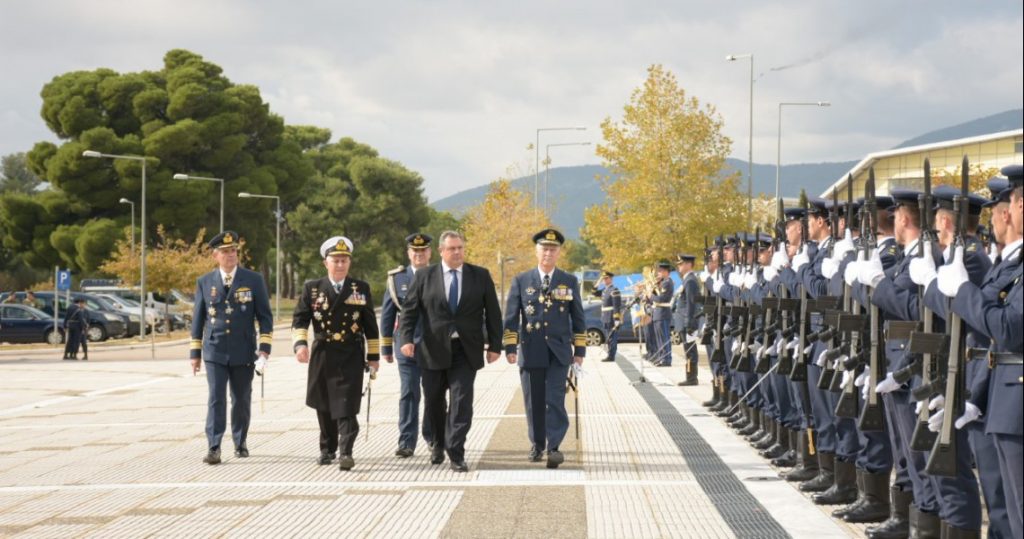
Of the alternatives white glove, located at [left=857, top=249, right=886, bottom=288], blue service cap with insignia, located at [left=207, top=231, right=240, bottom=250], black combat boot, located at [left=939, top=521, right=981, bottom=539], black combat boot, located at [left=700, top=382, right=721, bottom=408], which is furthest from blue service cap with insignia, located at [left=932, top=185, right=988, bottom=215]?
black combat boot, located at [left=700, top=382, right=721, bottom=408]

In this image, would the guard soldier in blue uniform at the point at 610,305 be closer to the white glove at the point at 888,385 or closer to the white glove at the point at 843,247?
the white glove at the point at 843,247

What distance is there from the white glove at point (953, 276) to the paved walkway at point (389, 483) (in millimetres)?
2321

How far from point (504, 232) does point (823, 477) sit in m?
55.1

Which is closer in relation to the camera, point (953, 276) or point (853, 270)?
point (953, 276)

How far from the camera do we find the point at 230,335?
35.7ft

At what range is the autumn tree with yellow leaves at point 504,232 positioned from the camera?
6322cm

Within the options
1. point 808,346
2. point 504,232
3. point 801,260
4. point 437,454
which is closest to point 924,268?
point 808,346

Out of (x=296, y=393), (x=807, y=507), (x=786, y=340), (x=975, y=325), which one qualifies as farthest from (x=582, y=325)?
(x=296, y=393)

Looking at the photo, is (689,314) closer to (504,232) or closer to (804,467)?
(804,467)

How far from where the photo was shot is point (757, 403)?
12.0 metres

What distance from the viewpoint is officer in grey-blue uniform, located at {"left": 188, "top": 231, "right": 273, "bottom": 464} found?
35.6 ft

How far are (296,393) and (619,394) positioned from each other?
199 inches

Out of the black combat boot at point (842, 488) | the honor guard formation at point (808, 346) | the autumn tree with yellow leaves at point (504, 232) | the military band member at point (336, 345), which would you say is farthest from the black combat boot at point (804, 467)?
the autumn tree with yellow leaves at point (504, 232)

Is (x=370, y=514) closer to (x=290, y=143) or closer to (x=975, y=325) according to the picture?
(x=975, y=325)
